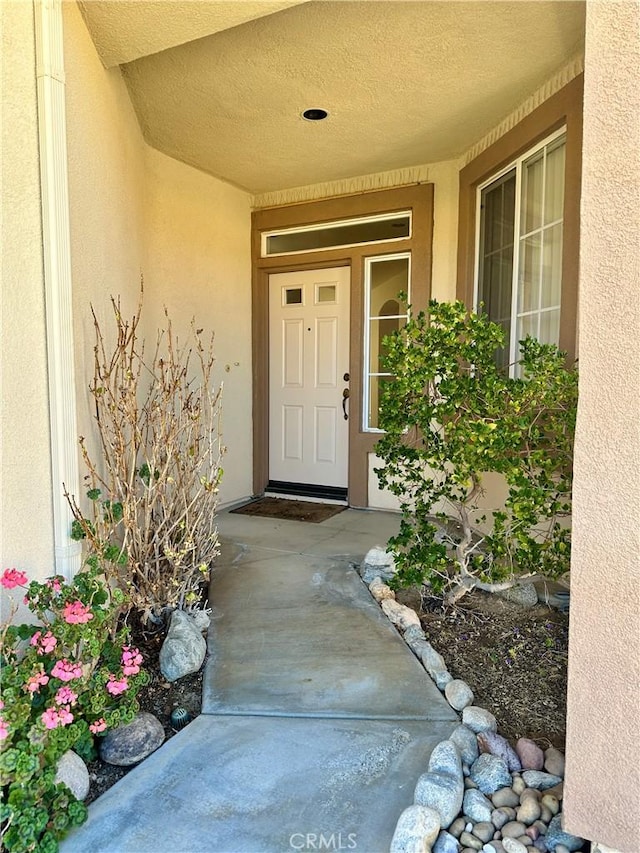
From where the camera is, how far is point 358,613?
2.74 meters

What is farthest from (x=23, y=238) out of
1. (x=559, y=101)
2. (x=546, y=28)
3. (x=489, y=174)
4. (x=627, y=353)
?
(x=489, y=174)

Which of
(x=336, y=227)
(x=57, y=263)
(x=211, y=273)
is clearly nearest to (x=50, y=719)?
(x=57, y=263)

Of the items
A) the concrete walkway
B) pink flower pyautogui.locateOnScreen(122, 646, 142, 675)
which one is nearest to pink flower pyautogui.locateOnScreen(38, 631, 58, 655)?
pink flower pyautogui.locateOnScreen(122, 646, 142, 675)

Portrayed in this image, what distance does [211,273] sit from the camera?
467cm

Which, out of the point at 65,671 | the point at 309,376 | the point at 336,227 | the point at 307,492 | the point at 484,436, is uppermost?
the point at 336,227

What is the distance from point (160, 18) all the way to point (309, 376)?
3.14m

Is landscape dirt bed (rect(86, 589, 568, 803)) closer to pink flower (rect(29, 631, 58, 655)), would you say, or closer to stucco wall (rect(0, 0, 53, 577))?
pink flower (rect(29, 631, 58, 655))

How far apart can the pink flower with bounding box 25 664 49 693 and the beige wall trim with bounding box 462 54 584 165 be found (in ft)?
11.8

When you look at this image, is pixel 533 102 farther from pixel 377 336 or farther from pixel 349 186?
pixel 377 336

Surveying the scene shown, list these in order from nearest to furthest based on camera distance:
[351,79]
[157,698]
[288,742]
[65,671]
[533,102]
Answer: [65,671]
[288,742]
[157,698]
[351,79]
[533,102]

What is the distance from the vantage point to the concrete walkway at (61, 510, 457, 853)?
57.6 inches

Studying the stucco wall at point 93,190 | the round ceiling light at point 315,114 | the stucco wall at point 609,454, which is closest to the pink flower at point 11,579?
the stucco wall at point 93,190

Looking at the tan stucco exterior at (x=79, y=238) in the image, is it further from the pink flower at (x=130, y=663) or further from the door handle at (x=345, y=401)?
the door handle at (x=345, y=401)

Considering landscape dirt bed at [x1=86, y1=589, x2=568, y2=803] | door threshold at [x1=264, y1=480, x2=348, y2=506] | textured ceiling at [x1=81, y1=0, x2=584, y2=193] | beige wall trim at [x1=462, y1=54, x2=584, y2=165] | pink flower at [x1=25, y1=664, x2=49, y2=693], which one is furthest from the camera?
door threshold at [x1=264, y1=480, x2=348, y2=506]
